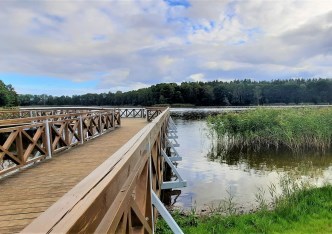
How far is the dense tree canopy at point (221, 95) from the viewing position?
300ft

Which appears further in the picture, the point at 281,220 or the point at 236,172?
the point at 236,172

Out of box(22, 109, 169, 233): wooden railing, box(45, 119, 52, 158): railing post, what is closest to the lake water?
box(45, 119, 52, 158): railing post

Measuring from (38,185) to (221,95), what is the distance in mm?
98929

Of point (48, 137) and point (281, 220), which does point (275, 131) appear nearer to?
point (281, 220)

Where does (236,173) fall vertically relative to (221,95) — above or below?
below

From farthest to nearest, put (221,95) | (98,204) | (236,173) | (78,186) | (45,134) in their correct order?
(221,95), (236,173), (45,134), (78,186), (98,204)

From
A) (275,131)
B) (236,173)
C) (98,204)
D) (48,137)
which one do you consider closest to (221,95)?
(275,131)

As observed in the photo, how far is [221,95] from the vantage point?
101 m

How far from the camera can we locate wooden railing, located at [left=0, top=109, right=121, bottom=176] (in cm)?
557

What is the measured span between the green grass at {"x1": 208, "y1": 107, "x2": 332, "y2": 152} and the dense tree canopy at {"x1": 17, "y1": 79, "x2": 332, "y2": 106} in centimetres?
7304

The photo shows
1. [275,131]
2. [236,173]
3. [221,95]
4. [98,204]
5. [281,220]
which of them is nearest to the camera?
[98,204]

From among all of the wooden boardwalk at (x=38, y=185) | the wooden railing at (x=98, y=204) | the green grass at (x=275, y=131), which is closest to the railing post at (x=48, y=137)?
the wooden boardwalk at (x=38, y=185)

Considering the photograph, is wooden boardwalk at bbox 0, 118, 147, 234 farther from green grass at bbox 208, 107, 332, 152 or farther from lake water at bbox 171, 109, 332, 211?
green grass at bbox 208, 107, 332, 152

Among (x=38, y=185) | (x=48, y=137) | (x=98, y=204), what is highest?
(x=98, y=204)
